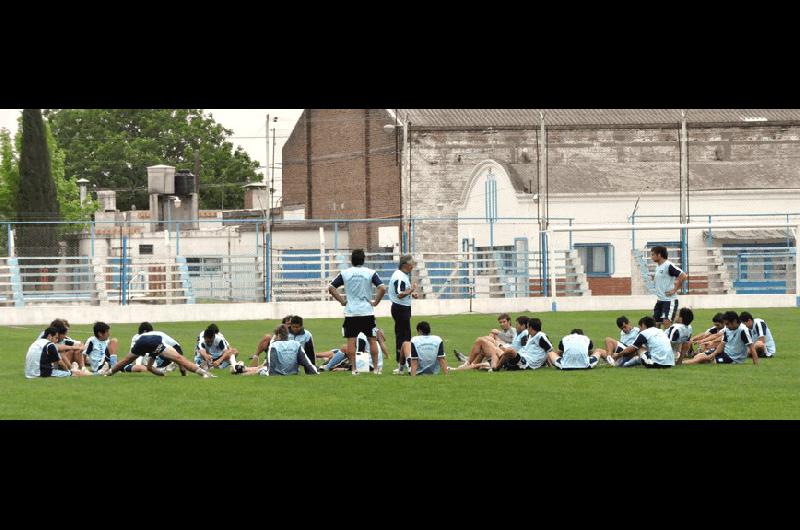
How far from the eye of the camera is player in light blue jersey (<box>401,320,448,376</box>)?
19172 mm

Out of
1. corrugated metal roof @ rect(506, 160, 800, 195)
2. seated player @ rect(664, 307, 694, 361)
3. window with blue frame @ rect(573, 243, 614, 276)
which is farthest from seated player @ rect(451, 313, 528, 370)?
corrugated metal roof @ rect(506, 160, 800, 195)

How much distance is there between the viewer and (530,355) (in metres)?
20.0

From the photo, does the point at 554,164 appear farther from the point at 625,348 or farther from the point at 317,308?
the point at 625,348

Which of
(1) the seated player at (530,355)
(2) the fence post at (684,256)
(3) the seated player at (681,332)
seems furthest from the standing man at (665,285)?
(2) the fence post at (684,256)

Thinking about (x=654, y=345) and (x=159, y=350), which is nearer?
(x=159, y=350)

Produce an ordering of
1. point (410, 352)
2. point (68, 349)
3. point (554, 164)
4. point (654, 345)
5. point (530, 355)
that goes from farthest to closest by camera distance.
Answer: point (554, 164) → point (68, 349) → point (530, 355) → point (654, 345) → point (410, 352)

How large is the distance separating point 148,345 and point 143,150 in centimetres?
6713

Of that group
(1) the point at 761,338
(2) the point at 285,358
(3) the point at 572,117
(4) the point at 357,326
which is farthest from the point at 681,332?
(3) the point at 572,117

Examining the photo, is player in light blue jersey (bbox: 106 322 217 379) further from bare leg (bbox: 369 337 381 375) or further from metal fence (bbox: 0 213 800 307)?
metal fence (bbox: 0 213 800 307)

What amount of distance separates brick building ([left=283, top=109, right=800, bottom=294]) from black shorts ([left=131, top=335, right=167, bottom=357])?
3134 cm

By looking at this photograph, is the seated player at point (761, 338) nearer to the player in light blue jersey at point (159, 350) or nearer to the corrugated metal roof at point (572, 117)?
the player in light blue jersey at point (159, 350)

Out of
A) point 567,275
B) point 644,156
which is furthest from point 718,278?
point 644,156
